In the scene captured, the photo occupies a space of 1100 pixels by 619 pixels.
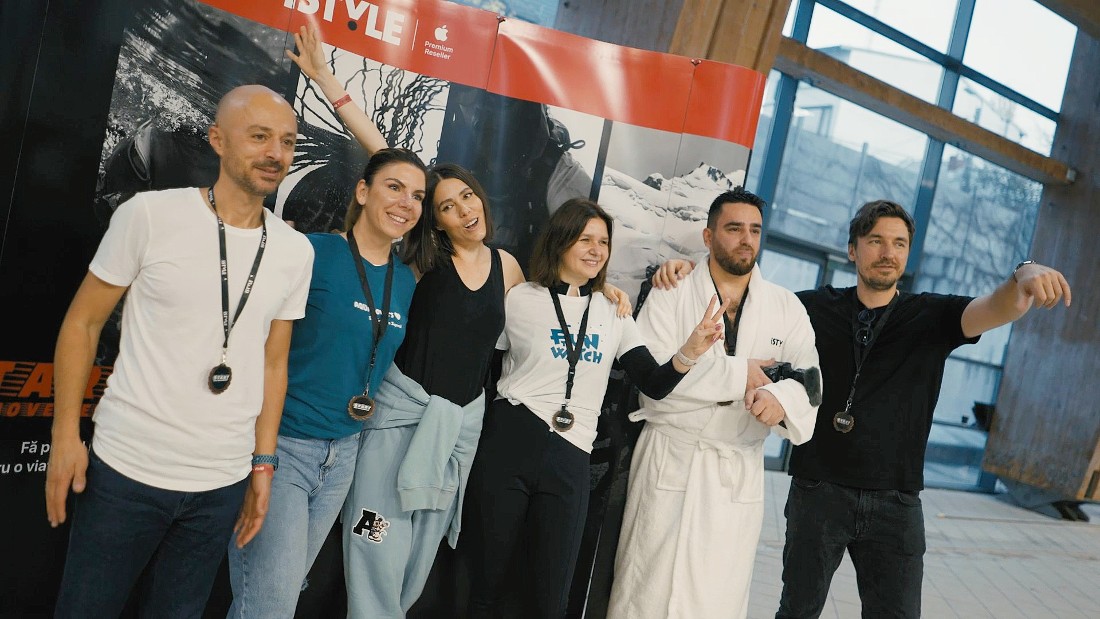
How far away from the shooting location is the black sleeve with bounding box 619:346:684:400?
2469 mm

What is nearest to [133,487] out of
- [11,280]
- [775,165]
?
[11,280]

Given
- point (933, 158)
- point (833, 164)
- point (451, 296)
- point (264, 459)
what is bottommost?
point (264, 459)

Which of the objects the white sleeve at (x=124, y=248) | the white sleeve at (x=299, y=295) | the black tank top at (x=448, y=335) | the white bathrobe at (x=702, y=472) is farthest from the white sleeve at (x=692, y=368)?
the white sleeve at (x=124, y=248)

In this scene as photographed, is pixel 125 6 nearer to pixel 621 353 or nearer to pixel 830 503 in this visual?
pixel 621 353

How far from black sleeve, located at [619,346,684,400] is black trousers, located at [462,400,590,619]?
12.8 inches

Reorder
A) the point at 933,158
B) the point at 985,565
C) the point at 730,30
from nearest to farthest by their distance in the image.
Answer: the point at 730,30 → the point at 985,565 → the point at 933,158

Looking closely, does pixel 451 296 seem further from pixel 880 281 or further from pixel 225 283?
pixel 880 281

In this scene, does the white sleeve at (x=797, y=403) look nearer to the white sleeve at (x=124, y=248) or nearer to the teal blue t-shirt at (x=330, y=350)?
the teal blue t-shirt at (x=330, y=350)

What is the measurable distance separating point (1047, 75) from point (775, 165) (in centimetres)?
406

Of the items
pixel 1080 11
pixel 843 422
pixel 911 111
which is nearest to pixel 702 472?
pixel 843 422

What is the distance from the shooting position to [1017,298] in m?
2.42

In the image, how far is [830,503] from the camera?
2584 millimetres

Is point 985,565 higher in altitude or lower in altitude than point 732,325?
lower

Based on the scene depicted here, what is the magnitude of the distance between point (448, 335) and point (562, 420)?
471 millimetres
